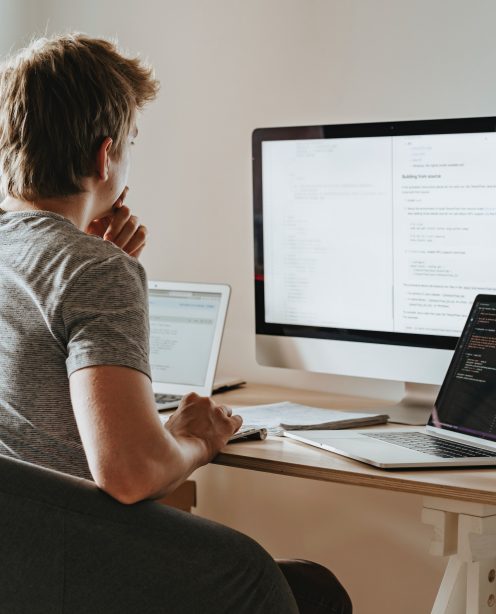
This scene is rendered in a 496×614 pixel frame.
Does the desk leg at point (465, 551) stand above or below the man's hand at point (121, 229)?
below

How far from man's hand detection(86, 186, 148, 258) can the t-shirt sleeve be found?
22.2 inches

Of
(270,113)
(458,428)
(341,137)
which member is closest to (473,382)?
(458,428)

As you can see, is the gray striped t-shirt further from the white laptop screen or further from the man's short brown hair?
the white laptop screen

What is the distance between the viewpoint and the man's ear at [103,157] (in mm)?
1322

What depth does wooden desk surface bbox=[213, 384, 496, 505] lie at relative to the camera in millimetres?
1232

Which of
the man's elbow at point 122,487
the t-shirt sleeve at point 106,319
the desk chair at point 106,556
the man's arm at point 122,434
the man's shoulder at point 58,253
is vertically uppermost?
the man's shoulder at point 58,253

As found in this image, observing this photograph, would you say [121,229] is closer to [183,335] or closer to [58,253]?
[183,335]

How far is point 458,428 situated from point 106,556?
681 millimetres

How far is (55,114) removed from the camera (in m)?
1.28

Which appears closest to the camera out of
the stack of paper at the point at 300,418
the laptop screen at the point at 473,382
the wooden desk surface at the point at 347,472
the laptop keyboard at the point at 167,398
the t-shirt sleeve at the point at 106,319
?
the t-shirt sleeve at the point at 106,319

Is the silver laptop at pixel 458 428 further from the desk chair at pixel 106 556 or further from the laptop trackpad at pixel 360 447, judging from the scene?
the desk chair at pixel 106 556

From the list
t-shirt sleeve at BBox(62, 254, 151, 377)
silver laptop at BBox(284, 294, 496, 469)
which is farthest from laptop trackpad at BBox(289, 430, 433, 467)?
t-shirt sleeve at BBox(62, 254, 151, 377)

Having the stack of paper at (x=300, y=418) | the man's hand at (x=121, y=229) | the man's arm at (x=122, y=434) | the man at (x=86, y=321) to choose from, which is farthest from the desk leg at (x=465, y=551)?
the man's hand at (x=121, y=229)

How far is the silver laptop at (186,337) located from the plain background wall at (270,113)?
0.86ft
